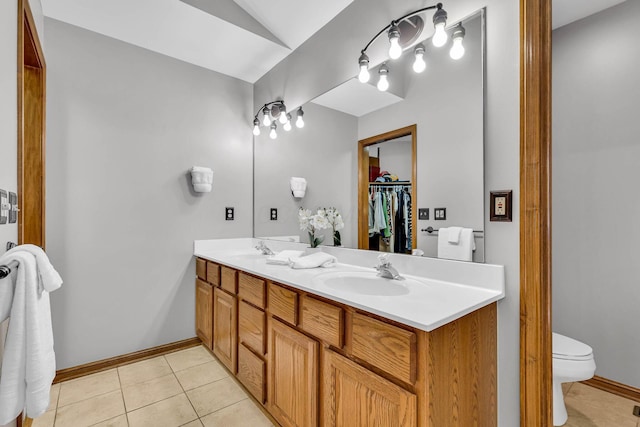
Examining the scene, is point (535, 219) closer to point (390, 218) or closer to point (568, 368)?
point (390, 218)

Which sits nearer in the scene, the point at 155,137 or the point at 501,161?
the point at 501,161

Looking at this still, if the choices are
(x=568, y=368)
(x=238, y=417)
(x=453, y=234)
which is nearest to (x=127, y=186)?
(x=238, y=417)

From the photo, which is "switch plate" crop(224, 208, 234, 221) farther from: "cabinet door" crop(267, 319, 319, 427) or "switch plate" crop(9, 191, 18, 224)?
"switch plate" crop(9, 191, 18, 224)

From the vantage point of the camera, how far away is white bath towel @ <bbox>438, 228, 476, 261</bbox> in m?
1.34

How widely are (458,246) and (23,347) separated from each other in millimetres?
1591

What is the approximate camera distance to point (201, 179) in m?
→ 2.44

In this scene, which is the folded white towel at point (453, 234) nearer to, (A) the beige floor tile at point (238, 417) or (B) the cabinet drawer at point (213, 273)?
(A) the beige floor tile at point (238, 417)

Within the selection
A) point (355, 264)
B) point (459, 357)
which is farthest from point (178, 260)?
point (459, 357)

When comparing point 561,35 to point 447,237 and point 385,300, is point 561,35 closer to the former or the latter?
point 447,237

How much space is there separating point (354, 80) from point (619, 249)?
1975 mm

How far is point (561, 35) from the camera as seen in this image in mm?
2049

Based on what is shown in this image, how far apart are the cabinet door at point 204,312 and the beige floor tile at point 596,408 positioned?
2302mm

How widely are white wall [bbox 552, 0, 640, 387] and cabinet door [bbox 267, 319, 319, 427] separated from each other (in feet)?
6.30

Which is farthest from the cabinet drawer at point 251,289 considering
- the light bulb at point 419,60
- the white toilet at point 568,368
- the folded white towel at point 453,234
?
the white toilet at point 568,368
